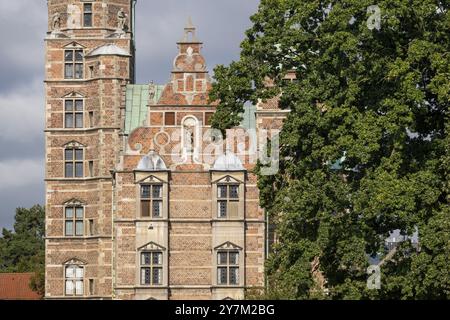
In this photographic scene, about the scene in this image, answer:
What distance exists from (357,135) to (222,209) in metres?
20.3

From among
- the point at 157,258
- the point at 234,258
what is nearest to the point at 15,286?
the point at 157,258

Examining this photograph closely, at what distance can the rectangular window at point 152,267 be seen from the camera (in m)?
50.6

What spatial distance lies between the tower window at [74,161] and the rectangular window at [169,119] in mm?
4415

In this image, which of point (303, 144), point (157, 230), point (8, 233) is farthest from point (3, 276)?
point (303, 144)

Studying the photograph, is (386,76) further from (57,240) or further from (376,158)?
(57,240)

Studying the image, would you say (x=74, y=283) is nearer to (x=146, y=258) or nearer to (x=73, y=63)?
(x=146, y=258)

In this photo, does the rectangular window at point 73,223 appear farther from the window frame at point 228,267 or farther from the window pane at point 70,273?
the window frame at point 228,267

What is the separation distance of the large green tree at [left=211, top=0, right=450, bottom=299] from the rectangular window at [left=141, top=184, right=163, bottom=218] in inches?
699

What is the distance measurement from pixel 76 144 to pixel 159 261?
605 centimetres

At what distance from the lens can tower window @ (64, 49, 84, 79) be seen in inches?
2157

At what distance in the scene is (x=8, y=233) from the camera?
109 m

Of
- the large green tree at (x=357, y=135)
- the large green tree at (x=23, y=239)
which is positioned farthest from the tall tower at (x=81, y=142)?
the large green tree at (x=23, y=239)

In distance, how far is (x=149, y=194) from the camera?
51219mm

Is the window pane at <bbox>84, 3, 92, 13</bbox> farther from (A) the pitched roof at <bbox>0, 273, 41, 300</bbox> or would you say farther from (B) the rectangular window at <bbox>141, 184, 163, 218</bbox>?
(A) the pitched roof at <bbox>0, 273, 41, 300</bbox>
